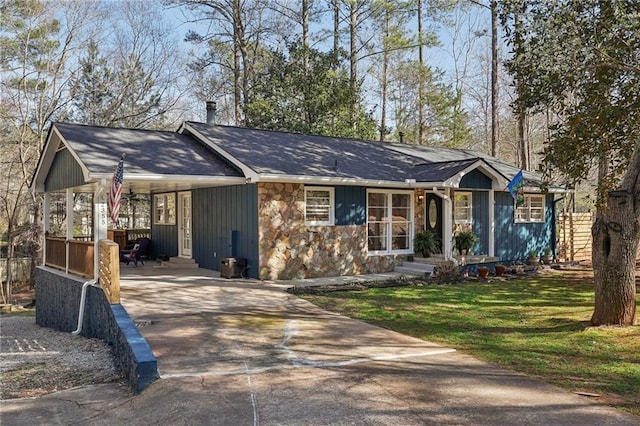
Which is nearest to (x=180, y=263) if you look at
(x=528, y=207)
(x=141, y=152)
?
(x=141, y=152)

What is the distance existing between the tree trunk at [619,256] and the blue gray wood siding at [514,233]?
26.6 feet

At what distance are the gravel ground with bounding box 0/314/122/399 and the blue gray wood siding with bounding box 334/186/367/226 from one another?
616cm

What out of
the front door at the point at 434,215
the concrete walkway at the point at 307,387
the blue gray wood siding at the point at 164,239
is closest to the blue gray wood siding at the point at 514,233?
the front door at the point at 434,215

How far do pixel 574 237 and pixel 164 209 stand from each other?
1361 cm

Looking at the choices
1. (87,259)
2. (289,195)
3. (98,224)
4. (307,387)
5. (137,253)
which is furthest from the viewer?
(137,253)

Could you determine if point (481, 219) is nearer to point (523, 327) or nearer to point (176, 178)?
point (523, 327)

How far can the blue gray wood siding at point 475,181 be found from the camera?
1380 cm

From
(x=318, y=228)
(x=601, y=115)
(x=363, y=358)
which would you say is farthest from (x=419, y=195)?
(x=363, y=358)

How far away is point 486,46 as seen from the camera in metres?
31.1

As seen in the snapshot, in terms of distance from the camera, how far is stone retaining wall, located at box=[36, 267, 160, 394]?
5148mm

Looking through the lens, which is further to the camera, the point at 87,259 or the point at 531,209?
the point at 531,209

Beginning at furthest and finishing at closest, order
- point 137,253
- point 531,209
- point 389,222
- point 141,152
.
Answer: point 531,209
point 137,253
point 389,222
point 141,152

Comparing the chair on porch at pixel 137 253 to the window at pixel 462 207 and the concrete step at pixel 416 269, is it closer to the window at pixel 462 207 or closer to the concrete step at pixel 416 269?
the concrete step at pixel 416 269

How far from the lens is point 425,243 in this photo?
1377cm
